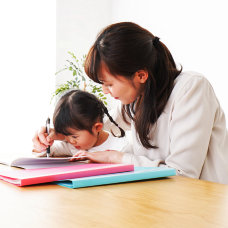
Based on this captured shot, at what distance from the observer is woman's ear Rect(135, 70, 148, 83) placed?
3.94ft

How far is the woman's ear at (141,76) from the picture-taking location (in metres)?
Answer: 1.20

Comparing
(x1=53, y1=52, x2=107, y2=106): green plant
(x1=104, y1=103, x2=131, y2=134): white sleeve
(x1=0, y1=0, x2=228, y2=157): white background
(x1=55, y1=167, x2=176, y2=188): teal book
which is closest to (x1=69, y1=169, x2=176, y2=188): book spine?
(x1=55, y1=167, x2=176, y2=188): teal book

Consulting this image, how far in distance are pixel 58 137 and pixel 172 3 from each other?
219 cm

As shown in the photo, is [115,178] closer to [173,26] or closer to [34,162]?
[34,162]

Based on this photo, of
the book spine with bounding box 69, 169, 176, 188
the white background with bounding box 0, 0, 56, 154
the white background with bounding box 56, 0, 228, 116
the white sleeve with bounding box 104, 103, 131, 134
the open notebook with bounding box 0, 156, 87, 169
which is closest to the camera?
the book spine with bounding box 69, 169, 176, 188

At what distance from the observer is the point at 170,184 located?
76cm

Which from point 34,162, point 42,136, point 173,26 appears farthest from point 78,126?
point 173,26

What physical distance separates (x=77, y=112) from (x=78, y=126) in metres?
0.06

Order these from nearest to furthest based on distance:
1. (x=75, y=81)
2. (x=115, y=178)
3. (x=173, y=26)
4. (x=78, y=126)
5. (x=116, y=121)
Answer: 1. (x=115, y=178)
2. (x=78, y=126)
3. (x=116, y=121)
4. (x=173, y=26)
5. (x=75, y=81)

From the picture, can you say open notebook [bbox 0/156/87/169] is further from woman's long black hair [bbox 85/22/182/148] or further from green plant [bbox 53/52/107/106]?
green plant [bbox 53/52/107/106]

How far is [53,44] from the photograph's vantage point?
338 centimetres

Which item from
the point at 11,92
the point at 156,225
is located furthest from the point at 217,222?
the point at 11,92

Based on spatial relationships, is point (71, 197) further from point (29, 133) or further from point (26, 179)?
point (29, 133)

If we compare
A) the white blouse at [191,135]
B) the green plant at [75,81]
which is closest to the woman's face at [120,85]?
the white blouse at [191,135]
